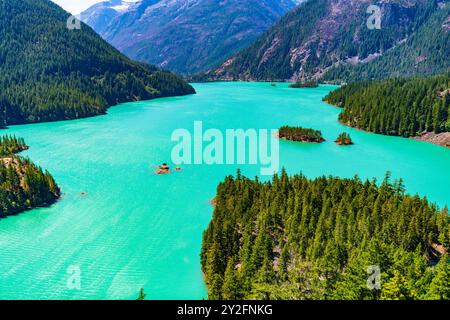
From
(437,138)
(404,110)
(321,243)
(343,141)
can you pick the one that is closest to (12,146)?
(321,243)

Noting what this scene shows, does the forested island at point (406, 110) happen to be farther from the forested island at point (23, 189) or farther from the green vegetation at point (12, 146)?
the green vegetation at point (12, 146)

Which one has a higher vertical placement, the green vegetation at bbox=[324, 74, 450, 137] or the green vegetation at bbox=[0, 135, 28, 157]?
the green vegetation at bbox=[324, 74, 450, 137]

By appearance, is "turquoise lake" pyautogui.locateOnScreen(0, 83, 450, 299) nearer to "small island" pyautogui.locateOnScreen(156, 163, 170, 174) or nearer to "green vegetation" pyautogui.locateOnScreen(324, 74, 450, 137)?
"small island" pyautogui.locateOnScreen(156, 163, 170, 174)

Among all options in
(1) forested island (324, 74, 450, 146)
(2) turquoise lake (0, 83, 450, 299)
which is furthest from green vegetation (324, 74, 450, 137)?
(2) turquoise lake (0, 83, 450, 299)

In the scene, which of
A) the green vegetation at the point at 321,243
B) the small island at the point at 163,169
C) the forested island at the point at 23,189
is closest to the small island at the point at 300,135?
the small island at the point at 163,169

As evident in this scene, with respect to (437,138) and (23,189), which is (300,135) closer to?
(437,138)
